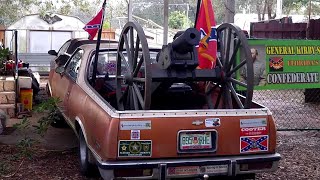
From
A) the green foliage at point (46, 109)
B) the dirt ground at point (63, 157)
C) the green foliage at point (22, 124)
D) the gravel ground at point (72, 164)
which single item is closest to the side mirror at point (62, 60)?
the dirt ground at point (63, 157)

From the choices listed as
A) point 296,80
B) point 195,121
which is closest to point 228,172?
point 195,121

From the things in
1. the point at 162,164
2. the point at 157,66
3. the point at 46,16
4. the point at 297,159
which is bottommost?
the point at 297,159

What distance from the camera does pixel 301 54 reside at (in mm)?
7422

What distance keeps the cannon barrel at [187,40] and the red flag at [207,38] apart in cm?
84

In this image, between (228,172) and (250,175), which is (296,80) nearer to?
(250,175)

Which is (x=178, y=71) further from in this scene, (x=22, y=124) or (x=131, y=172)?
(x=22, y=124)

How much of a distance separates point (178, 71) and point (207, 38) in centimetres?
92

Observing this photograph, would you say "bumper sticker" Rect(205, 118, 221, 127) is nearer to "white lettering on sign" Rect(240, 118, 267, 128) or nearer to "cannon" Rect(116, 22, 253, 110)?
"white lettering on sign" Rect(240, 118, 267, 128)

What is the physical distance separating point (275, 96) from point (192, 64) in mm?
8214

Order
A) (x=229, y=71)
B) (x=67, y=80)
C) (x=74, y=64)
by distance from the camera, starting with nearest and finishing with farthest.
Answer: (x=229, y=71) < (x=67, y=80) < (x=74, y=64)

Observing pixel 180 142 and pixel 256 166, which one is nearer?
pixel 180 142

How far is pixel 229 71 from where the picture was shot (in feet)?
17.3

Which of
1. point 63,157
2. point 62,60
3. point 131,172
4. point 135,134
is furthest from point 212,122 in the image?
point 62,60

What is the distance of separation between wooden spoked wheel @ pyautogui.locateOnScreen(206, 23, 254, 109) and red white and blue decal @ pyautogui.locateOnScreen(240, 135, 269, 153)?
1.45ft
